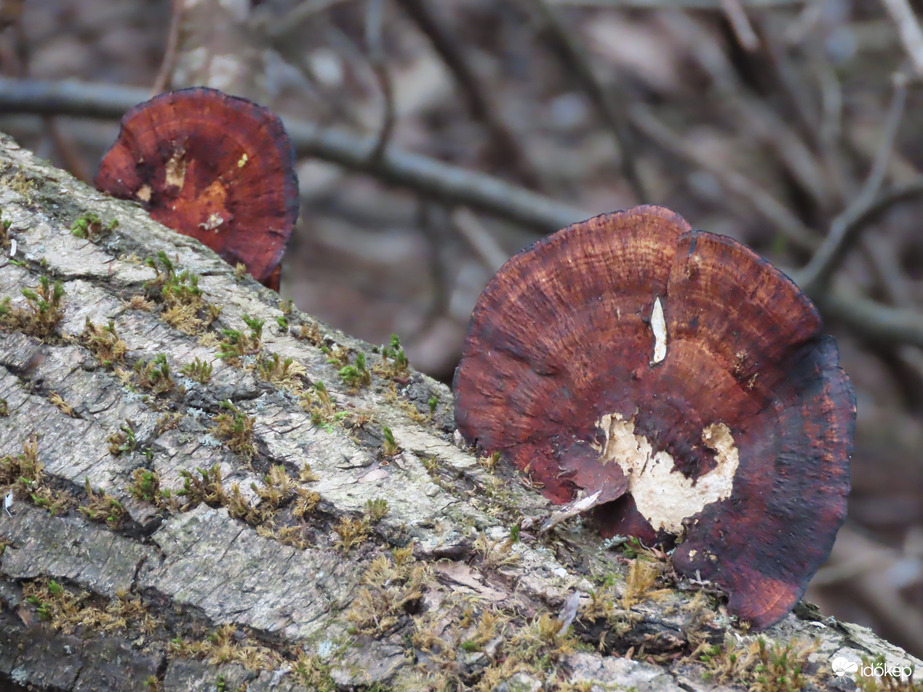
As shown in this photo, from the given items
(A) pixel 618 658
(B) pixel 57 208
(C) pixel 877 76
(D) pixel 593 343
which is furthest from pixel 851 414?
(C) pixel 877 76

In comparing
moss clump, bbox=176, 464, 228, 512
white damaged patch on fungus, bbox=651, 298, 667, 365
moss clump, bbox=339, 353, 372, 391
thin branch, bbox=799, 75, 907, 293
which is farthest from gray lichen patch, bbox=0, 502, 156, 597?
thin branch, bbox=799, 75, 907, 293

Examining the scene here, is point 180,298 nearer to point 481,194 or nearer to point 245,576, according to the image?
point 245,576

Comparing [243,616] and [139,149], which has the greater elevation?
[139,149]

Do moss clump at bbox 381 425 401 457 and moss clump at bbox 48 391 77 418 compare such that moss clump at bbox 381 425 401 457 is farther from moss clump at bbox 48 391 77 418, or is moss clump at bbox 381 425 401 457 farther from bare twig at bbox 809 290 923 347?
bare twig at bbox 809 290 923 347

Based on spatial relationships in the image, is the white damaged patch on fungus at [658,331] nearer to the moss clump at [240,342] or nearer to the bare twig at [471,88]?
the moss clump at [240,342]

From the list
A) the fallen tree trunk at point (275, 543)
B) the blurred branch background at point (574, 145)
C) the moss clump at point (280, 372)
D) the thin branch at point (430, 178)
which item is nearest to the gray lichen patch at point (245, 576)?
the fallen tree trunk at point (275, 543)

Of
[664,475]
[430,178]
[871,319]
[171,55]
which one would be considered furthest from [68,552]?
[871,319]

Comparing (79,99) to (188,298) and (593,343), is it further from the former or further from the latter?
(593,343)
